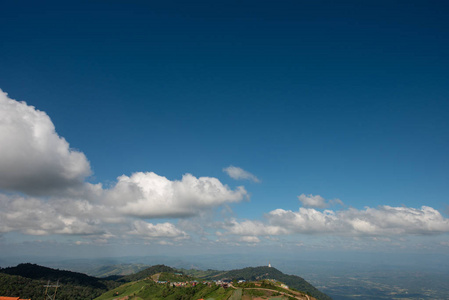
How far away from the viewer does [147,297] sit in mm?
191875

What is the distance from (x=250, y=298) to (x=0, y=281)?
8559 inches

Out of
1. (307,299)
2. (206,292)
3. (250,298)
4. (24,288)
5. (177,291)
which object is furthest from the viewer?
(24,288)

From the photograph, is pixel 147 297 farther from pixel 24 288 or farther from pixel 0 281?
pixel 0 281

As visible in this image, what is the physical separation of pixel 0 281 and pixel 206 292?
552 ft

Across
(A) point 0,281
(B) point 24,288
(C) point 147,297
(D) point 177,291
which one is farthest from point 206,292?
(A) point 0,281

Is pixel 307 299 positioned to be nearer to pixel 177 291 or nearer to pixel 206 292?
pixel 206 292

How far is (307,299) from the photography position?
408 ft

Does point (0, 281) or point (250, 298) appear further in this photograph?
point (0, 281)

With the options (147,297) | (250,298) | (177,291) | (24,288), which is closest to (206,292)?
(177,291)

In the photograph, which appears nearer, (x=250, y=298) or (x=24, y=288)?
(x=250, y=298)

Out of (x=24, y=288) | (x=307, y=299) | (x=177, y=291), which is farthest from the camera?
(x=24, y=288)

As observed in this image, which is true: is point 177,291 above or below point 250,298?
below

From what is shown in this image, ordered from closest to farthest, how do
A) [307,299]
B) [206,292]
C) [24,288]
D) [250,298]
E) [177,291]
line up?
[250,298] → [307,299] → [206,292] → [177,291] → [24,288]

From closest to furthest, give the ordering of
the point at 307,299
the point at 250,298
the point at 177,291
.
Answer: the point at 250,298 < the point at 307,299 < the point at 177,291
